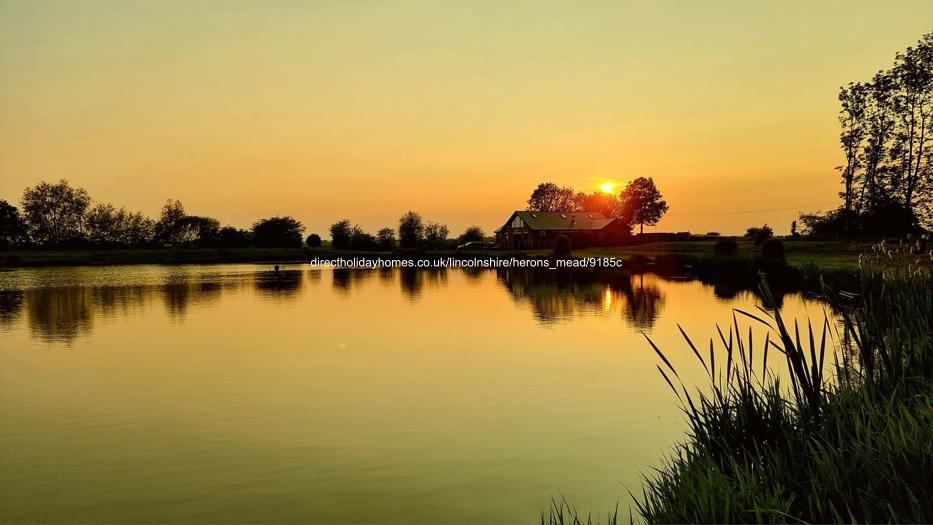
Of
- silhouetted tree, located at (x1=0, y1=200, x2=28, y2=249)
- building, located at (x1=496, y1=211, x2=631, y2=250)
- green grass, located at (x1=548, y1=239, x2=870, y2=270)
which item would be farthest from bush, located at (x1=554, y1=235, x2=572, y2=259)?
silhouetted tree, located at (x1=0, y1=200, x2=28, y2=249)

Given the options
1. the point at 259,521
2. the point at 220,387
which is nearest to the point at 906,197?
the point at 220,387

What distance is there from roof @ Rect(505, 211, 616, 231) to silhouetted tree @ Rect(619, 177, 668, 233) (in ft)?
98.0

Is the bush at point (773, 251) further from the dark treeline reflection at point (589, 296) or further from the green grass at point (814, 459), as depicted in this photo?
the green grass at point (814, 459)

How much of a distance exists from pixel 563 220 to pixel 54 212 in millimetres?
85190

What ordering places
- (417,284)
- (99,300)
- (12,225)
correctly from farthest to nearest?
1. (12,225)
2. (417,284)
3. (99,300)

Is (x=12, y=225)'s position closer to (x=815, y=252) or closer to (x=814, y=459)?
(x=815, y=252)

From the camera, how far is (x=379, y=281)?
56344 millimetres

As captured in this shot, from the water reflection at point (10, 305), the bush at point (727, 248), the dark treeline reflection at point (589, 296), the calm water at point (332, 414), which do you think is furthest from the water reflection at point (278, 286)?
the bush at point (727, 248)

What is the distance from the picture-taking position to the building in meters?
111

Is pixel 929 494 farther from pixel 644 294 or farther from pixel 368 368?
pixel 644 294

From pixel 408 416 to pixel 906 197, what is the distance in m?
61.2

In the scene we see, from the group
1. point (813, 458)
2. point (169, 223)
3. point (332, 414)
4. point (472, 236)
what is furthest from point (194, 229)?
point (813, 458)

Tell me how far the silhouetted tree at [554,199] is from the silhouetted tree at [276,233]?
71.3 metres

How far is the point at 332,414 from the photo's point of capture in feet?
47.1
